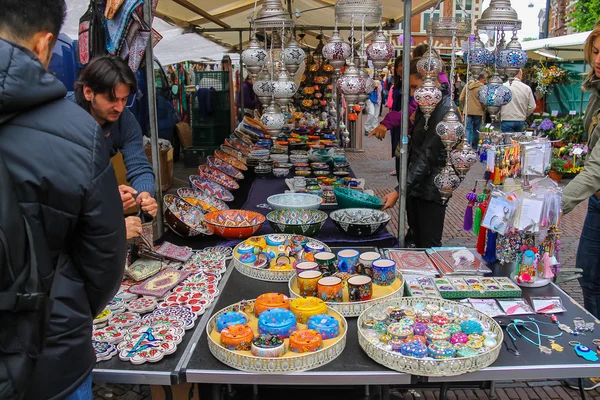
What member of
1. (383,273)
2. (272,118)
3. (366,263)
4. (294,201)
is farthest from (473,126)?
(383,273)

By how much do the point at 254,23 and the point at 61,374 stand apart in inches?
81.7

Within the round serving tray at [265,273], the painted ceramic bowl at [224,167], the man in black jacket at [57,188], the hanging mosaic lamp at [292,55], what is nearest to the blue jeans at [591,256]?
the round serving tray at [265,273]

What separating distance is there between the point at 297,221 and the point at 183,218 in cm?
63

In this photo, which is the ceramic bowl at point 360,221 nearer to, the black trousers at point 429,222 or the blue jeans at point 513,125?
the black trousers at point 429,222

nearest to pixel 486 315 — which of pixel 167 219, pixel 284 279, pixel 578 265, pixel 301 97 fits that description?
pixel 284 279


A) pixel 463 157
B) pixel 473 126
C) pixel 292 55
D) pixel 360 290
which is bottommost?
pixel 360 290

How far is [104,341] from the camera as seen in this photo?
67.0 inches

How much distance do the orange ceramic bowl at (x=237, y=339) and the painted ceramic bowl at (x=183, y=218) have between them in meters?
1.19

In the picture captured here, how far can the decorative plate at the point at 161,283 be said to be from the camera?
2053mm

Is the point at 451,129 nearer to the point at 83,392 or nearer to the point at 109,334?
the point at 109,334

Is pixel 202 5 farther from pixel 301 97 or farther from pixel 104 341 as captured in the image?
pixel 104 341

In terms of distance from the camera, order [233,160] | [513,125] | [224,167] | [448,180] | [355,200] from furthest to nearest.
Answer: [513,125], [233,160], [224,167], [355,200], [448,180]

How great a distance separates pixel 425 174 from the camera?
303 cm

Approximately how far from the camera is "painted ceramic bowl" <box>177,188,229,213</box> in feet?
10.4
